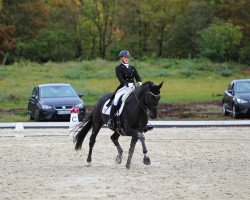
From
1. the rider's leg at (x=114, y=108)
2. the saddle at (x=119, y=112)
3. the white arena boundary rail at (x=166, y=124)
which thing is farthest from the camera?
the white arena boundary rail at (x=166, y=124)

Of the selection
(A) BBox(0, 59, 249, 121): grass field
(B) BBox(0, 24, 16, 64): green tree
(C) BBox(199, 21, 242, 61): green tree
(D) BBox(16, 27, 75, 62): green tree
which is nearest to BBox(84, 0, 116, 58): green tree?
(D) BBox(16, 27, 75, 62): green tree

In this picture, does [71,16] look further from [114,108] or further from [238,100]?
[114,108]

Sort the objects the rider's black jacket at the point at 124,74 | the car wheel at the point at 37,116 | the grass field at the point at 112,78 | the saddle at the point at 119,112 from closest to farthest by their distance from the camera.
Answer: the saddle at the point at 119,112 → the rider's black jacket at the point at 124,74 → the car wheel at the point at 37,116 → the grass field at the point at 112,78

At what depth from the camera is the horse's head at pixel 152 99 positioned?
16.7 m

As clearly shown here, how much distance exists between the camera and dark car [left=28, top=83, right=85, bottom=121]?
1287 inches

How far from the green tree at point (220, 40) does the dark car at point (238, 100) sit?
36.5m

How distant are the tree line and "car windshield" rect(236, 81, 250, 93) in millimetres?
37838

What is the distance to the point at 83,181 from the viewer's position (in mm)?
14656

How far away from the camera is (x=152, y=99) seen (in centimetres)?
1672

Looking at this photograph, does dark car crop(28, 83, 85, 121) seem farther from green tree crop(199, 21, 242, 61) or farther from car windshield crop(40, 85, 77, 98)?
green tree crop(199, 21, 242, 61)

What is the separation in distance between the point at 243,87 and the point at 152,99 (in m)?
18.4

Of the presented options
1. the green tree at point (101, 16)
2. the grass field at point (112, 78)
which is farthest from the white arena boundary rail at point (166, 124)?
the green tree at point (101, 16)

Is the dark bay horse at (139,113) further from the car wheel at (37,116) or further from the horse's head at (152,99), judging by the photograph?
the car wheel at (37,116)

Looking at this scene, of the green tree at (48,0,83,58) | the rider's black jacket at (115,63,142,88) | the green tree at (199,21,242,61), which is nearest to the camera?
the rider's black jacket at (115,63,142,88)
